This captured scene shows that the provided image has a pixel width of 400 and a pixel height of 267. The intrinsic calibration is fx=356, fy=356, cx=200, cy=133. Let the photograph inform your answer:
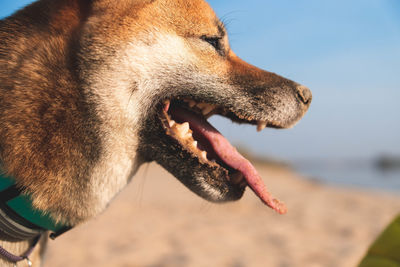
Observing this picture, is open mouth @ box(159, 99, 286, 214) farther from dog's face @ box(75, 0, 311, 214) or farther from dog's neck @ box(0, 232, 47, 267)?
dog's neck @ box(0, 232, 47, 267)

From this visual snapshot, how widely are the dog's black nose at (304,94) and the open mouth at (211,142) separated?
272mm

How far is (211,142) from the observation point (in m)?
2.11

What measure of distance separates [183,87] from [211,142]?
37 centimetres

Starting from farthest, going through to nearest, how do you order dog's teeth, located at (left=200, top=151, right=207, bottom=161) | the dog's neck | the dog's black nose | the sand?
the sand
the dog's black nose
dog's teeth, located at (left=200, top=151, right=207, bottom=161)
the dog's neck

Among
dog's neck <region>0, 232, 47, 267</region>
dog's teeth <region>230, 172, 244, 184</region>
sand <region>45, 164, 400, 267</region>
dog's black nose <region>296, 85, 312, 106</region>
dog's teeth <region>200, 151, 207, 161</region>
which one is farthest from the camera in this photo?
sand <region>45, 164, 400, 267</region>

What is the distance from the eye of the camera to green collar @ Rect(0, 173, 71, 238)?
1634mm

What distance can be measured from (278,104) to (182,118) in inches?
22.8

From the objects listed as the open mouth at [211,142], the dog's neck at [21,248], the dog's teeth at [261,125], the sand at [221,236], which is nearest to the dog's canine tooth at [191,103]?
the open mouth at [211,142]

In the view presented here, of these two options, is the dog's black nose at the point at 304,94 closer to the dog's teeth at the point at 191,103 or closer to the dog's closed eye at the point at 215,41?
the dog's closed eye at the point at 215,41

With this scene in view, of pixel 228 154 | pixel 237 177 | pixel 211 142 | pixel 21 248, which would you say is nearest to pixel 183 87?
pixel 211 142

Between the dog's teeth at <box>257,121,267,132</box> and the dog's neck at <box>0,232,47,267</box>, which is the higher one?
the dog's teeth at <box>257,121,267,132</box>

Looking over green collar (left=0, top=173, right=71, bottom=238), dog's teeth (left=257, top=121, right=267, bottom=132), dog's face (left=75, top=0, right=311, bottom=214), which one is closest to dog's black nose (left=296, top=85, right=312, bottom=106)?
dog's face (left=75, top=0, right=311, bottom=214)

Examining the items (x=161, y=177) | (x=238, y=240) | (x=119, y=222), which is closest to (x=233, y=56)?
(x=238, y=240)

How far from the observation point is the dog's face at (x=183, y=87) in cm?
182
